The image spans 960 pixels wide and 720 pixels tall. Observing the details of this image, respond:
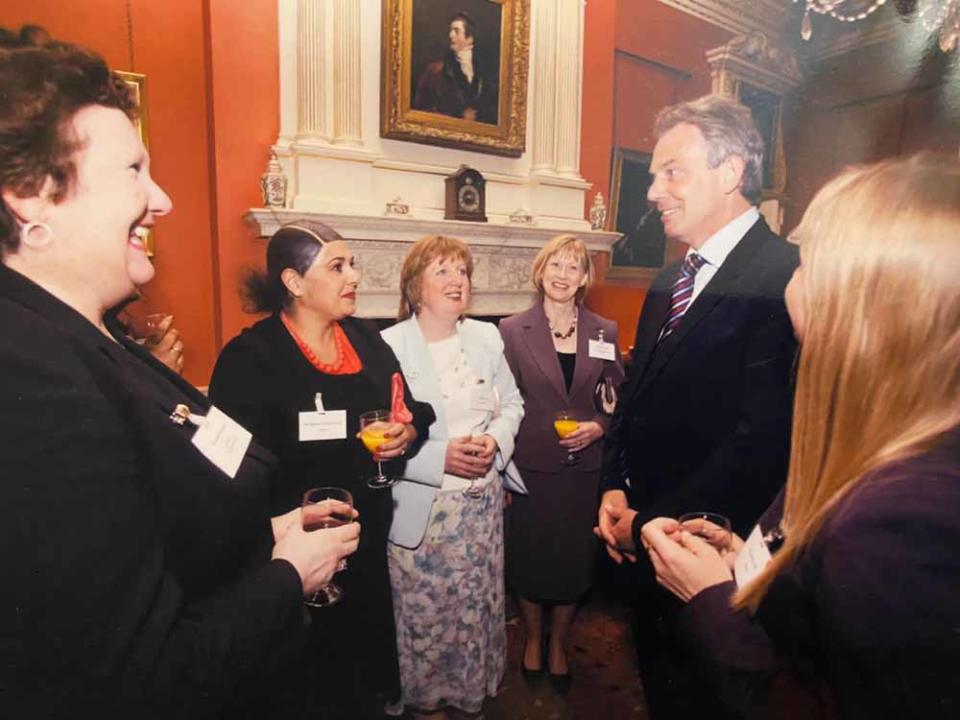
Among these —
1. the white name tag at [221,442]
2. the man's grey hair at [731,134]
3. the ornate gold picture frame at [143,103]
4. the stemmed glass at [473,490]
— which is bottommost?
the stemmed glass at [473,490]

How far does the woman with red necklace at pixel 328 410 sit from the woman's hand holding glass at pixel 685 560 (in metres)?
0.79

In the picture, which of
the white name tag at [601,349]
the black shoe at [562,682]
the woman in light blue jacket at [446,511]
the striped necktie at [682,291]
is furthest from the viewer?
the white name tag at [601,349]

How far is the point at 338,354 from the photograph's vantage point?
1.59 meters

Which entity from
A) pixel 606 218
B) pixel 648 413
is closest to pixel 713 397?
pixel 648 413

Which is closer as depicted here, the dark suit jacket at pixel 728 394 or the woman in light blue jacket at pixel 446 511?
the dark suit jacket at pixel 728 394

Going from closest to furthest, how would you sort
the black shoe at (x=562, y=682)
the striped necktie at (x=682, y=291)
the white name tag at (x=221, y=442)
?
the white name tag at (x=221, y=442), the striped necktie at (x=682, y=291), the black shoe at (x=562, y=682)

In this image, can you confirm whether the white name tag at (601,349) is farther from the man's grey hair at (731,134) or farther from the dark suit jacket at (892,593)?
the dark suit jacket at (892,593)

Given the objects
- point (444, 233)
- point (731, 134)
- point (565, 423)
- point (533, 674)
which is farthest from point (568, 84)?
point (533, 674)

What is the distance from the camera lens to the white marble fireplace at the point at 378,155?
1937 millimetres

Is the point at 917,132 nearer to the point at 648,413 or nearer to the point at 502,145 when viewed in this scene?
the point at 648,413

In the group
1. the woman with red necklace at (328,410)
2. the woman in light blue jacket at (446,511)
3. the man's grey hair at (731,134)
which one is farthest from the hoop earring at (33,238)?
the man's grey hair at (731,134)

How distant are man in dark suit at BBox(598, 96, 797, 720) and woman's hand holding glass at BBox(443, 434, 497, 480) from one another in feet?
1.68

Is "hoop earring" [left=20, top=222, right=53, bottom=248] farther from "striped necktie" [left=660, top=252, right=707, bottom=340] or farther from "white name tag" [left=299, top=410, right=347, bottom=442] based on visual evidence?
"striped necktie" [left=660, top=252, right=707, bottom=340]

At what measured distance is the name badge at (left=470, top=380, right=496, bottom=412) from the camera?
6.26 feet
